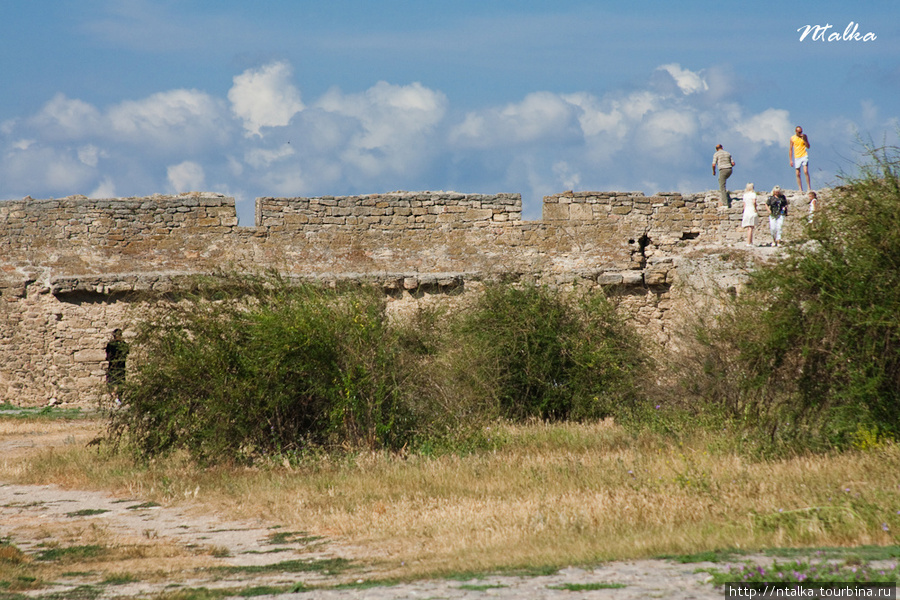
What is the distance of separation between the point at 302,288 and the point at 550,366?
3.82 m

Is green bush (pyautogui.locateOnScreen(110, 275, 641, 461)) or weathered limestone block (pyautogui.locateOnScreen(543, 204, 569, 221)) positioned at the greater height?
weathered limestone block (pyautogui.locateOnScreen(543, 204, 569, 221))

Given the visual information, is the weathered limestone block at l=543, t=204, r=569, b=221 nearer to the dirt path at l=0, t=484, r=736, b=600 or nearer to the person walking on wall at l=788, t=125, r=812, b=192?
the person walking on wall at l=788, t=125, r=812, b=192

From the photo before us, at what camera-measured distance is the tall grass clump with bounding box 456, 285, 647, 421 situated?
13547mm

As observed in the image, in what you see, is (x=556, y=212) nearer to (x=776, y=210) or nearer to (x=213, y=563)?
(x=776, y=210)

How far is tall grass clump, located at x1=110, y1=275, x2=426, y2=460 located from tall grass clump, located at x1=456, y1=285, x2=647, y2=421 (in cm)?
228

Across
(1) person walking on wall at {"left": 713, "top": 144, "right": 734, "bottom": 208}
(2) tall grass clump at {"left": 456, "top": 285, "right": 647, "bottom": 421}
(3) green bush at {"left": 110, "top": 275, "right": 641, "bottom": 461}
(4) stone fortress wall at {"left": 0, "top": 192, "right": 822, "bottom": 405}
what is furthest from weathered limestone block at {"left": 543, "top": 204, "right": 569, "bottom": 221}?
(3) green bush at {"left": 110, "top": 275, "right": 641, "bottom": 461}

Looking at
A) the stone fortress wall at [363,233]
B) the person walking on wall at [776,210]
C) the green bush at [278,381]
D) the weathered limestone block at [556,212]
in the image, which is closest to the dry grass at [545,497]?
the green bush at [278,381]

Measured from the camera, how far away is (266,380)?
36.0 ft

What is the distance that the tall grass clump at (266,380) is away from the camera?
Result: 11031 mm

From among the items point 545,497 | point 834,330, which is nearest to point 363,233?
point 834,330

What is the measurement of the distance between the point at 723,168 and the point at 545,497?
49.9ft

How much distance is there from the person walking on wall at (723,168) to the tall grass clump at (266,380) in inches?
488

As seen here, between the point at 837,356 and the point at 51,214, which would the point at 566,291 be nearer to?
the point at 837,356

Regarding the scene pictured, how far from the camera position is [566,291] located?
14.9m
